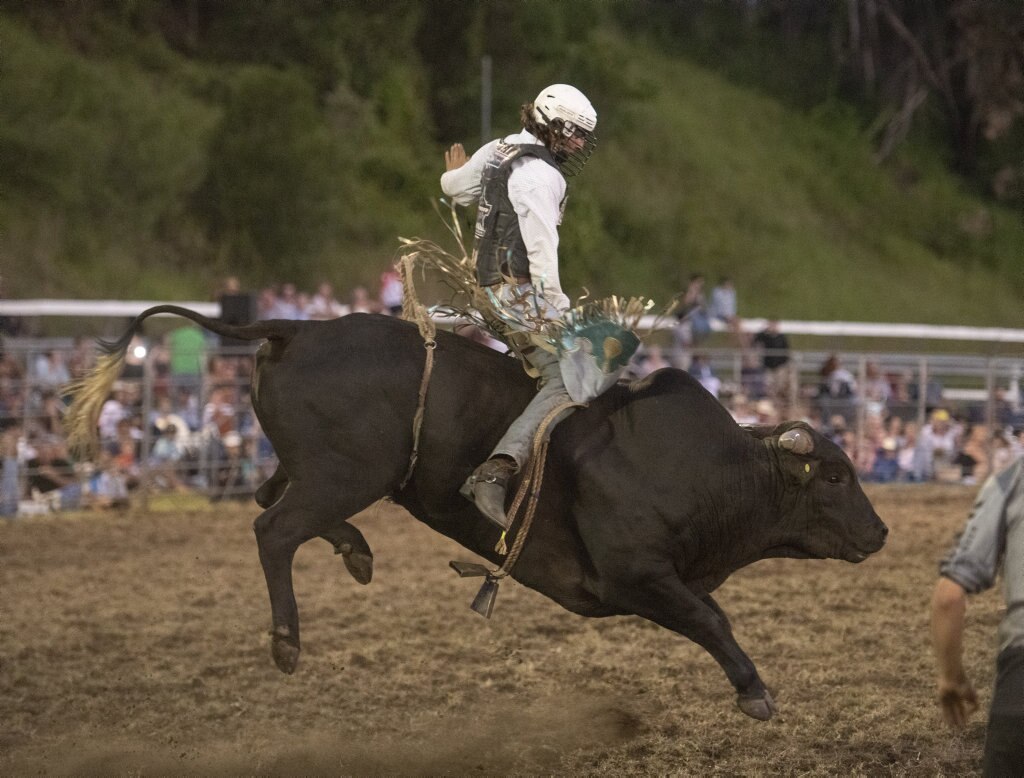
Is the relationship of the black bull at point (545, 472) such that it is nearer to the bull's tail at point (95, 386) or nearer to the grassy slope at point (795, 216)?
the bull's tail at point (95, 386)

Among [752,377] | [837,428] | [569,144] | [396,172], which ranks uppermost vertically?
[396,172]

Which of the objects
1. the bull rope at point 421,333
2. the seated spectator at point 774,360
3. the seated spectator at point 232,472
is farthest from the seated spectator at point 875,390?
the bull rope at point 421,333

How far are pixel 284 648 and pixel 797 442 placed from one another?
1.97 m

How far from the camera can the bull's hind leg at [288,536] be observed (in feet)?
15.0

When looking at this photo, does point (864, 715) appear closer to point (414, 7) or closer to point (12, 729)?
point (12, 729)

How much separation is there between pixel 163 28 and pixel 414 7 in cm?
435

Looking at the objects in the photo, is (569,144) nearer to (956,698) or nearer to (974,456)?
(956,698)

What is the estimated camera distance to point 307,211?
20.8m

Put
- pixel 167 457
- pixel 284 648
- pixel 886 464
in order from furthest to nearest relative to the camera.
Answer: pixel 886 464, pixel 167 457, pixel 284 648

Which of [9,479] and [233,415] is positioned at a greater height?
[233,415]

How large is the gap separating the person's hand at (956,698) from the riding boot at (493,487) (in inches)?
74.9

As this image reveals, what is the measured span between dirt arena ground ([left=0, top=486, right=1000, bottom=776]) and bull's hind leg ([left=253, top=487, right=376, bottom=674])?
716 millimetres

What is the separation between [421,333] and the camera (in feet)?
16.1

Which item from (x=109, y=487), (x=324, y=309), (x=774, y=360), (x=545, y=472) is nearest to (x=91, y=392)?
(x=545, y=472)
